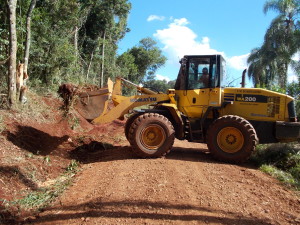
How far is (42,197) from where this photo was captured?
4.54m

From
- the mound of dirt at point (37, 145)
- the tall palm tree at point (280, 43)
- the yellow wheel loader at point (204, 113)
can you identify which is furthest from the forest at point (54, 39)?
the tall palm tree at point (280, 43)

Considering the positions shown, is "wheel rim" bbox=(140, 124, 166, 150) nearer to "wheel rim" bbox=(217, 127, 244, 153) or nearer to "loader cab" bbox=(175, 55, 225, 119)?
"loader cab" bbox=(175, 55, 225, 119)

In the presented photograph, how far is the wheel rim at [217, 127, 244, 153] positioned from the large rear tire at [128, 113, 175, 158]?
1297 mm

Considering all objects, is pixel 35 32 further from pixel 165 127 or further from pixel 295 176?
pixel 295 176

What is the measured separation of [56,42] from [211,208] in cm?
Result: 1271

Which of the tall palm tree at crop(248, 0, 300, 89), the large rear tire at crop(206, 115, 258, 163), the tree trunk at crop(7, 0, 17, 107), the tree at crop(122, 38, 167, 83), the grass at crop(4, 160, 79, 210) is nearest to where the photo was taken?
the grass at crop(4, 160, 79, 210)

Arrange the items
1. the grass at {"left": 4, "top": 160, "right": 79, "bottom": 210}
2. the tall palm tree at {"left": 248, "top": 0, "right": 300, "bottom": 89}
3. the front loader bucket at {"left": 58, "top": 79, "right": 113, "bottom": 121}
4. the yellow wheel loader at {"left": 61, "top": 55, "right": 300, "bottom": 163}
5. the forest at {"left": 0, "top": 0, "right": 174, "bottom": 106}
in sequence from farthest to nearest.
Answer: the tall palm tree at {"left": 248, "top": 0, "right": 300, "bottom": 89}, the forest at {"left": 0, "top": 0, "right": 174, "bottom": 106}, the front loader bucket at {"left": 58, "top": 79, "right": 113, "bottom": 121}, the yellow wheel loader at {"left": 61, "top": 55, "right": 300, "bottom": 163}, the grass at {"left": 4, "top": 160, "right": 79, "bottom": 210}

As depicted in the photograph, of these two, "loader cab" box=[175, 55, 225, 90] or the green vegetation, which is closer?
the green vegetation

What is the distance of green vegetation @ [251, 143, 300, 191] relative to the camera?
622 centimetres

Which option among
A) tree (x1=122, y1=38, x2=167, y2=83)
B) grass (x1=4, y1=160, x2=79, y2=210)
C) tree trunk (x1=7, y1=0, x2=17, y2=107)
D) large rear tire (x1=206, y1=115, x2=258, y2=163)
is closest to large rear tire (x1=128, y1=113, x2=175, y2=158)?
large rear tire (x1=206, y1=115, x2=258, y2=163)

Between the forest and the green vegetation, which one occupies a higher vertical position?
the forest

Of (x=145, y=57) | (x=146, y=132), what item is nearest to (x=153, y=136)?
(x=146, y=132)

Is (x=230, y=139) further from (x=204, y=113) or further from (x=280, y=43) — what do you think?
(x=280, y=43)

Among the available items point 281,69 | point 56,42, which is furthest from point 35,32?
point 281,69
